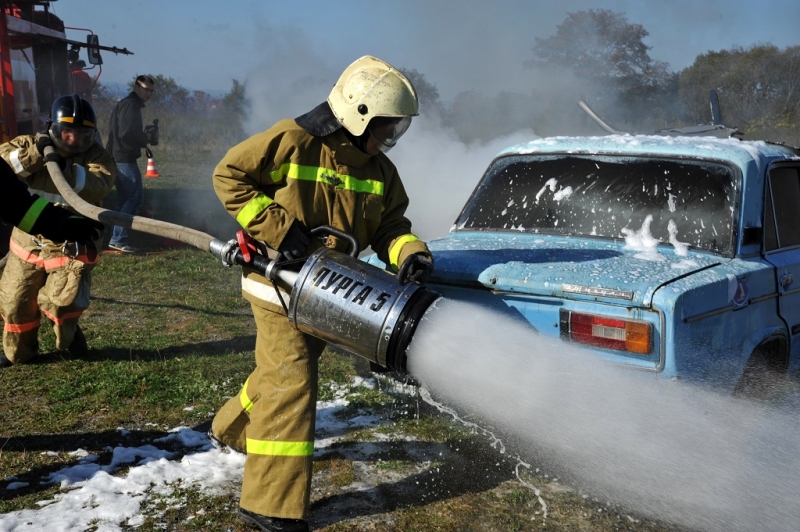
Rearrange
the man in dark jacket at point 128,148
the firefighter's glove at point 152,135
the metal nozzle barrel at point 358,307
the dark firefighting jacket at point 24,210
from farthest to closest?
the firefighter's glove at point 152,135, the man in dark jacket at point 128,148, the dark firefighting jacket at point 24,210, the metal nozzle barrel at point 358,307

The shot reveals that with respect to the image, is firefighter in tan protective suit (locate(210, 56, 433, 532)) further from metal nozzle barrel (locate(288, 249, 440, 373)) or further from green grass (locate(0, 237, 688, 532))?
green grass (locate(0, 237, 688, 532))

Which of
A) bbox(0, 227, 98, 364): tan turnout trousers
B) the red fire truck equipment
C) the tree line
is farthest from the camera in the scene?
the tree line

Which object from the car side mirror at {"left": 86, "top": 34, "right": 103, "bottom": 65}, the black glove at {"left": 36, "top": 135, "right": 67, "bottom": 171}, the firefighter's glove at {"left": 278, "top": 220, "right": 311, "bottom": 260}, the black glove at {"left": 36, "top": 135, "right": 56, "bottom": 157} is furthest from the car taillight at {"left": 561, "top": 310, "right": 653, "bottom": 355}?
the car side mirror at {"left": 86, "top": 34, "right": 103, "bottom": 65}

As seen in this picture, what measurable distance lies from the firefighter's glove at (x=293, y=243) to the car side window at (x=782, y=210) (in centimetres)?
243

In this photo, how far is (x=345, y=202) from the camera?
3270 mm

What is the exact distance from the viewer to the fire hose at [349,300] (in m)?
2.89

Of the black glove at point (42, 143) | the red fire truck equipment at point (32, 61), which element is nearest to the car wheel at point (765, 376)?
the black glove at point (42, 143)

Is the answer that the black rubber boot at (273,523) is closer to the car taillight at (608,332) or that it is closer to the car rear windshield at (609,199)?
the car taillight at (608,332)

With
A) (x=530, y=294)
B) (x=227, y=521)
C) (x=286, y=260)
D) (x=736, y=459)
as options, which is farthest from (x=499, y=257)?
(x=227, y=521)

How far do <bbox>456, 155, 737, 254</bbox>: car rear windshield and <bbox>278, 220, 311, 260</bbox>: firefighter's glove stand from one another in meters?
1.61

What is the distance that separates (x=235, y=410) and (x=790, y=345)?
2.84 meters

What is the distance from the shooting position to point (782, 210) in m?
4.20

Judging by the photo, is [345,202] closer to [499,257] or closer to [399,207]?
[399,207]

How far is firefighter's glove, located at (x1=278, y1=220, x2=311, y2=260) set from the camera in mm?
3047
